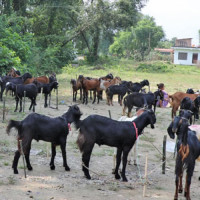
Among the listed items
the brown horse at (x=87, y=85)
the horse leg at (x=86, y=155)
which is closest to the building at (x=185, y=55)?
the brown horse at (x=87, y=85)

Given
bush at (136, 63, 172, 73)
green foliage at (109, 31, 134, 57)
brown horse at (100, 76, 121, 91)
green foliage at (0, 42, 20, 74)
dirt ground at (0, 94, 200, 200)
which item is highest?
green foliage at (109, 31, 134, 57)

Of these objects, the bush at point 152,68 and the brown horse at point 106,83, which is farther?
the bush at point 152,68

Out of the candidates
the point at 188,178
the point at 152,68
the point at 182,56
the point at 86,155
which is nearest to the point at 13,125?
the point at 86,155

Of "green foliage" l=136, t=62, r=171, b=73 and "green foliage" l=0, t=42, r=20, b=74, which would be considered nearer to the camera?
"green foliage" l=0, t=42, r=20, b=74

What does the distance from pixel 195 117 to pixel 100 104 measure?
5794 mm

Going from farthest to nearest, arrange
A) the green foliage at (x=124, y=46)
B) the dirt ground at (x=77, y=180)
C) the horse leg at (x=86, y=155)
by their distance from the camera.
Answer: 1. the green foliage at (x=124, y=46)
2. the horse leg at (x=86, y=155)
3. the dirt ground at (x=77, y=180)

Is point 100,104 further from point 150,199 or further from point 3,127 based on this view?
point 150,199

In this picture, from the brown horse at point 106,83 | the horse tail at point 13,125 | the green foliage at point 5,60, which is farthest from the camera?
the brown horse at point 106,83

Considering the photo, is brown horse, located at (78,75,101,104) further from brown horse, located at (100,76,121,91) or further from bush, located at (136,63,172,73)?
bush, located at (136,63,172,73)

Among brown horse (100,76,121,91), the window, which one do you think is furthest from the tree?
brown horse (100,76,121,91)

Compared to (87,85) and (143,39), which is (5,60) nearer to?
(87,85)

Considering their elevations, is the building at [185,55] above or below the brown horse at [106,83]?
above

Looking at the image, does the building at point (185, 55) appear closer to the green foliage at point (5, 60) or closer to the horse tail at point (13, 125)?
the green foliage at point (5, 60)

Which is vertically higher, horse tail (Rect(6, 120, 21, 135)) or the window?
the window
